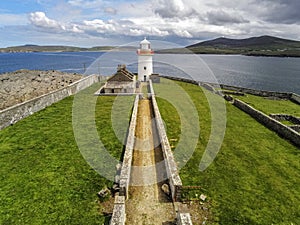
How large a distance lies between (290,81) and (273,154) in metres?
63.7

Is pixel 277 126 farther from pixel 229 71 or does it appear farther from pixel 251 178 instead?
pixel 229 71

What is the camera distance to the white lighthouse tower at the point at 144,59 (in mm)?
35281

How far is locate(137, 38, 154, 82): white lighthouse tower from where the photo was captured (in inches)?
1389

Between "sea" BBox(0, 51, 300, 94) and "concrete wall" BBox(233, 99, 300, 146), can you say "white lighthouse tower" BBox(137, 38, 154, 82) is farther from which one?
"concrete wall" BBox(233, 99, 300, 146)

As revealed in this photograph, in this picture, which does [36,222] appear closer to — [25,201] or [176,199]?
[25,201]

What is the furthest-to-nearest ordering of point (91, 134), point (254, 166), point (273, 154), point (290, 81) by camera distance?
point (290, 81) → point (91, 134) → point (273, 154) → point (254, 166)

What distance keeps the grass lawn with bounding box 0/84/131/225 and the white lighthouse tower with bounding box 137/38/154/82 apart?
22114mm

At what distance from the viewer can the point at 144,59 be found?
35656 millimetres

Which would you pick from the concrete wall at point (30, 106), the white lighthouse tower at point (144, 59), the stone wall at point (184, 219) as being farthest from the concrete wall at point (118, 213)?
the white lighthouse tower at point (144, 59)

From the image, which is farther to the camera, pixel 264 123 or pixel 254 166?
pixel 264 123

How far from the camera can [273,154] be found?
1240 centimetres

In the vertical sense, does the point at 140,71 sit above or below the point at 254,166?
above

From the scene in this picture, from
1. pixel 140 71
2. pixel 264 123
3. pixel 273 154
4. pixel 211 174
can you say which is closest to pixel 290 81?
pixel 140 71

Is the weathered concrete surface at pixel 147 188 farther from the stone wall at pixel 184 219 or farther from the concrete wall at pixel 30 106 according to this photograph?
the concrete wall at pixel 30 106
